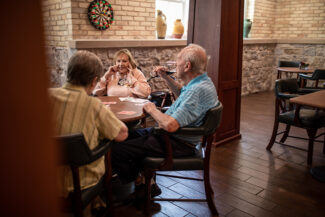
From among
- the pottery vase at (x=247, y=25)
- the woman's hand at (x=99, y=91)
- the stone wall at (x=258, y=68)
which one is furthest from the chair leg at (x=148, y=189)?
the pottery vase at (x=247, y=25)

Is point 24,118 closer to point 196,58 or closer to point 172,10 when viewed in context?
point 196,58

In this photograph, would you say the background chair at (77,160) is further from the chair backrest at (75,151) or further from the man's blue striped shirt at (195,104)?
the man's blue striped shirt at (195,104)

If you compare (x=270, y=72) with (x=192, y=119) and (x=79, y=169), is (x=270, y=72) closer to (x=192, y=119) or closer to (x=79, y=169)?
(x=192, y=119)

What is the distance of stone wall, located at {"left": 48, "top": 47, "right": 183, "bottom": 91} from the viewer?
4.50 m

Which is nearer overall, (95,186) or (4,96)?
(4,96)

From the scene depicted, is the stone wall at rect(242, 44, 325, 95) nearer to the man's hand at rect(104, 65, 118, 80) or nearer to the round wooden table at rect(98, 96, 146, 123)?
the man's hand at rect(104, 65, 118, 80)

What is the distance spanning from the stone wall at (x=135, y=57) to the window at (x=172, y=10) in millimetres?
732

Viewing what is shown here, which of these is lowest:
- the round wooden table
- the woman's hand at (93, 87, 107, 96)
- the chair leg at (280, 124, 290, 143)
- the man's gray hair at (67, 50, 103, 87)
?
the chair leg at (280, 124, 290, 143)

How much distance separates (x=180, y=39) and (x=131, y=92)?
277cm

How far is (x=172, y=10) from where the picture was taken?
19.4 feet

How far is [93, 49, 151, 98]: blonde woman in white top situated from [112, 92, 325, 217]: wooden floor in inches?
40.9

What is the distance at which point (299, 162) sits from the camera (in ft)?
10.6

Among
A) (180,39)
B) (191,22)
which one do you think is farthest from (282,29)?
(191,22)

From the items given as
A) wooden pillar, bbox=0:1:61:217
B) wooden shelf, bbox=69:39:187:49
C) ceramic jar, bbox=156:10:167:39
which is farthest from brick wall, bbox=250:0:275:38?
wooden pillar, bbox=0:1:61:217
